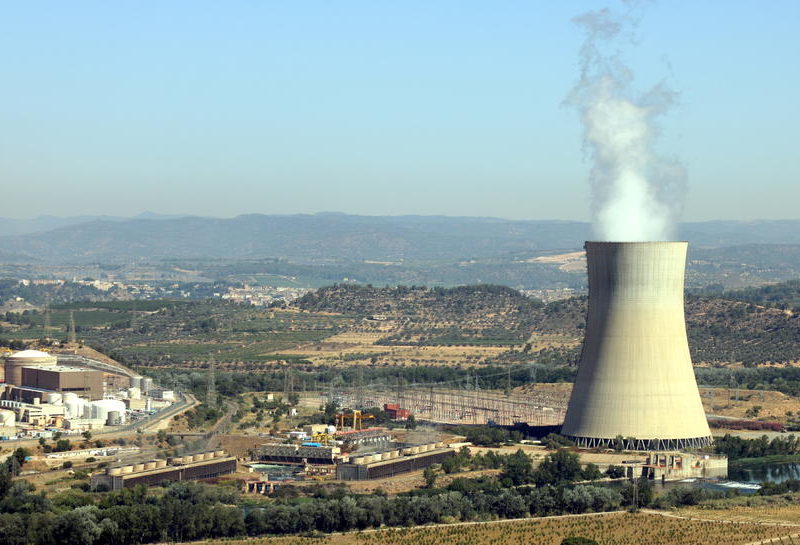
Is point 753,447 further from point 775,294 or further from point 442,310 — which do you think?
point 775,294

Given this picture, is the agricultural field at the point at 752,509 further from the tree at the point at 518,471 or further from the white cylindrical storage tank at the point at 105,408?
the white cylindrical storage tank at the point at 105,408

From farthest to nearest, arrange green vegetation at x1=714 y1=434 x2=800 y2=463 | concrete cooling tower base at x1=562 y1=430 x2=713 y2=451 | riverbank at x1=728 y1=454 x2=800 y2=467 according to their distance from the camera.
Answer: green vegetation at x1=714 y1=434 x2=800 y2=463, riverbank at x1=728 y1=454 x2=800 y2=467, concrete cooling tower base at x1=562 y1=430 x2=713 y2=451

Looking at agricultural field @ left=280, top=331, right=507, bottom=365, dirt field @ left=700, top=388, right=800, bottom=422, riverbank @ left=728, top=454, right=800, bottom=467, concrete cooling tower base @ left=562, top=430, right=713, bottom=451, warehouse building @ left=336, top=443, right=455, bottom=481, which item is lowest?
agricultural field @ left=280, top=331, right=507, bottom=365

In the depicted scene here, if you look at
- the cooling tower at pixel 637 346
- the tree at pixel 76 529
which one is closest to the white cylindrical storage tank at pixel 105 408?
the cooling tower at pixel 637 346

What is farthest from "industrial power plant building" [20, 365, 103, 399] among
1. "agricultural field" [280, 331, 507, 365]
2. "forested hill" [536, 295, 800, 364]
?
"forested hill" [536, 295, 800, 364]

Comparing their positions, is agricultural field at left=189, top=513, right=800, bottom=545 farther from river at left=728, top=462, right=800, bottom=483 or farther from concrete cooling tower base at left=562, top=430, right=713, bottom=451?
river at left=728, top=462, right=800, bottom=483

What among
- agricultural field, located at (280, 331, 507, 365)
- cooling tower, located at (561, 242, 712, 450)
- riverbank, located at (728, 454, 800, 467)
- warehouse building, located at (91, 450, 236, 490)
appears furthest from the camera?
agricultural field, located at (280, 331, 507, 365)

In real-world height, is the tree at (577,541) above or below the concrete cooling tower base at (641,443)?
below
